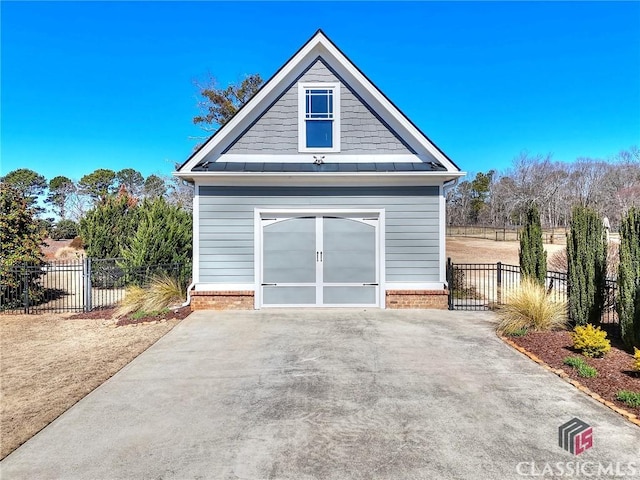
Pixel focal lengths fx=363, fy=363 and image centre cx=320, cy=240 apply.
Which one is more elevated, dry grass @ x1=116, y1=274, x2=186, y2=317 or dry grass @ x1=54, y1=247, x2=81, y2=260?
dry grass @ x1=54, y1=247, x2=81, y2=260

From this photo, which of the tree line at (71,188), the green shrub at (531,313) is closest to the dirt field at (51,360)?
the green shrub at (531,313)

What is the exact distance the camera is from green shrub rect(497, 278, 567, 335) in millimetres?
6797

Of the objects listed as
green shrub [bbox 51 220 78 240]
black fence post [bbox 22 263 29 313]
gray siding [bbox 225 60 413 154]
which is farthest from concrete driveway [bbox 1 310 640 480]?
green shrub [bbox 51 220 78 240]

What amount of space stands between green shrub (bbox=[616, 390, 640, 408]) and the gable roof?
5.91 metres

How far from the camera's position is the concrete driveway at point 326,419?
3029 mm

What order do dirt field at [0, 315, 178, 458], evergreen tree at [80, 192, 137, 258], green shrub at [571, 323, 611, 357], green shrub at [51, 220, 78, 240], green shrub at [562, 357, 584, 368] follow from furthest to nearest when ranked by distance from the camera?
green shrub at [51, 220, 78, 240], evergreen tree at [80, 192, 137, 258], green shrub at [571, 323, 611, 357], green shrub at [562, 357, 584, 368], dirt field at [0, 315, 178, 458]

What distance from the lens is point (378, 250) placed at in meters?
9.21

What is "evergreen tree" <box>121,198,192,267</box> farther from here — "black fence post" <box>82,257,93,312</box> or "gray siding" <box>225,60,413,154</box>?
"gray siding" <box>225,60,413,154</box>

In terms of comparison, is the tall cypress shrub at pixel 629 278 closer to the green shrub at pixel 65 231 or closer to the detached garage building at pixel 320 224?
the detached garage building at pixel 320 224

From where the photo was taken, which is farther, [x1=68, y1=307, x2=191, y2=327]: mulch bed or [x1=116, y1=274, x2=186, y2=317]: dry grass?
[x1=116, y1=274, x2=186, y2=317]: dry grass

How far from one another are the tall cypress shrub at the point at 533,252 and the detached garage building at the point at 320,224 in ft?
5.97

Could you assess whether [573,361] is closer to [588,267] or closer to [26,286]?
[588,267]

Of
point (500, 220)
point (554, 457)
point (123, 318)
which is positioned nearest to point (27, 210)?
point (123, 318)

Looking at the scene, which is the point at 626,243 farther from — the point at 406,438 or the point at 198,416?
the point at 198,416
